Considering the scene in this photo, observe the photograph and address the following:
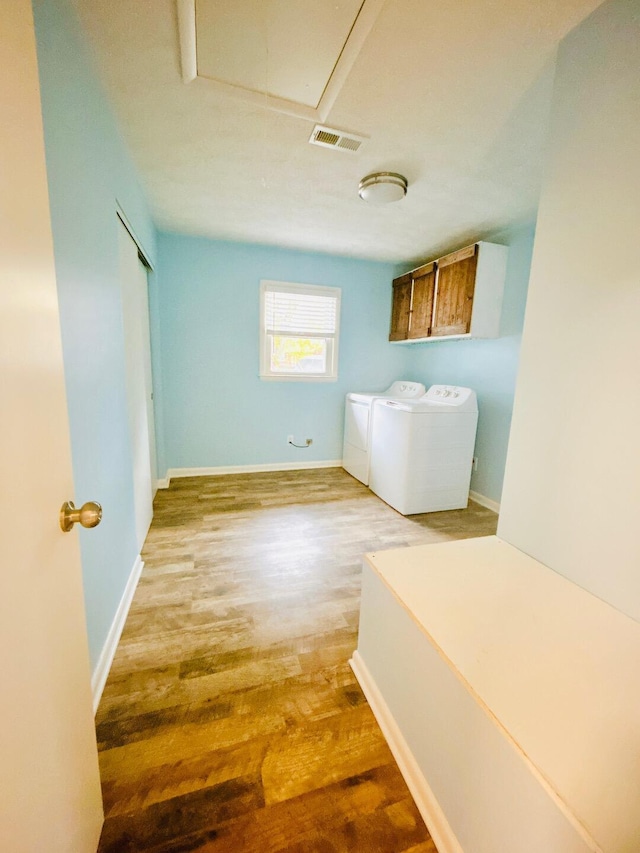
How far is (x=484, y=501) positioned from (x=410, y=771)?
2475mm

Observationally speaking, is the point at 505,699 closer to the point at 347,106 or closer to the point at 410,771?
the point at 410,771

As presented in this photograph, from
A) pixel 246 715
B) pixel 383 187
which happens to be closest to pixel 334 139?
pixel 383 187

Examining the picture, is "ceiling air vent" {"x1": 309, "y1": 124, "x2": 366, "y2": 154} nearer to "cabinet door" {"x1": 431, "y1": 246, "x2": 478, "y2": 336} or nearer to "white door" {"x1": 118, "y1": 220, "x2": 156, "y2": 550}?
"white door" {"x1": 118, "y1": 220, "x2": 156, "y2": 550}

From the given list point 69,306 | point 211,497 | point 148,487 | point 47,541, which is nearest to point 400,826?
point 47,541

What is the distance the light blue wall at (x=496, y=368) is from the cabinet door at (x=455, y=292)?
1.05ft

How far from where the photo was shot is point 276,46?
47.7 inches

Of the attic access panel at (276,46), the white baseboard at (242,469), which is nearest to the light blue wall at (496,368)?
the white baseboard at (242,469)

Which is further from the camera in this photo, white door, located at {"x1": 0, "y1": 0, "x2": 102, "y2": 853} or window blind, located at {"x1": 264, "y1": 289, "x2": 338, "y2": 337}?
window blind, located at {"x1": 264, "y1": 289, "x2": 338, "y2": 337}

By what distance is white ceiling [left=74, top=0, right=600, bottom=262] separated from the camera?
1.12m

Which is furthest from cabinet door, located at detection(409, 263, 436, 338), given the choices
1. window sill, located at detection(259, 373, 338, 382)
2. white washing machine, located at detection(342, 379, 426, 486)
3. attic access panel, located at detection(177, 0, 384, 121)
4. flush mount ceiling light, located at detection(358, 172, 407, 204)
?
attic access panel, located at detection(177, 0, 384, 121)

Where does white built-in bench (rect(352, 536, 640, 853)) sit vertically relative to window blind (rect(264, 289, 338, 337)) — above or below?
below

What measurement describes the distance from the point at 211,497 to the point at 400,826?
2540mm

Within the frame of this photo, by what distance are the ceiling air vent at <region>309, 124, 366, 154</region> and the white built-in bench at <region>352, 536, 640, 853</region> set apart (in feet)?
6.63

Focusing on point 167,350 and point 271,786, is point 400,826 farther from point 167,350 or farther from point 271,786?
point 167,350
